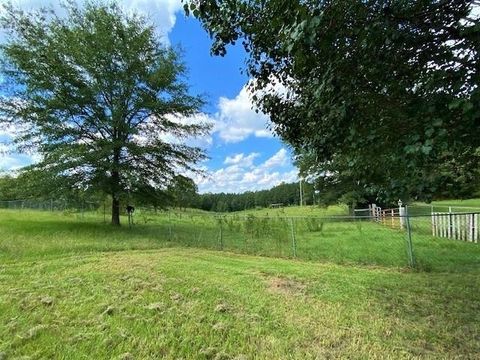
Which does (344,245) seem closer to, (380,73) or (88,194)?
(380,73)

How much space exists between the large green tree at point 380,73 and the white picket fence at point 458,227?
8757 mm

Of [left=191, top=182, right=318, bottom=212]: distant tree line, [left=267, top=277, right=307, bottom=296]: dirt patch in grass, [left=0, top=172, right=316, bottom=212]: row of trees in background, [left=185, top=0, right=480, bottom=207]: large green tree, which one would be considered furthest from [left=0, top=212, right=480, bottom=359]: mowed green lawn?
[left=191, top=182, right=318, bottom=212]: distant tree line

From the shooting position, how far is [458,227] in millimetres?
13508

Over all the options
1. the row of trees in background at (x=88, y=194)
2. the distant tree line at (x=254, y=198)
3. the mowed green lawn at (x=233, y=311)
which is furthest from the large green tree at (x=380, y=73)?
the distant tree line at (x=254, y=198)

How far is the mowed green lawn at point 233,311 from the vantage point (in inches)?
158

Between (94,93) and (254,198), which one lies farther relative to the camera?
(254,198)

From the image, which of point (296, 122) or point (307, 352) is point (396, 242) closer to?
point (296, 122)

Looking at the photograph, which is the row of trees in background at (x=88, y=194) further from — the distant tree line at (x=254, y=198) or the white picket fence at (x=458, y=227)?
the distant tree line at (x=254, y=198)

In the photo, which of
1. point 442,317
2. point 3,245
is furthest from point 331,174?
point 442,317

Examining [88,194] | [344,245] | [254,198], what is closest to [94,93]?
[88,194]

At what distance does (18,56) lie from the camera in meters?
17.0

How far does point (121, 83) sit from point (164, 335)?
15096mm

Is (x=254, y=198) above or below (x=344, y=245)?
above

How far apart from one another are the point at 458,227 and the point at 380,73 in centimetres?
1170
